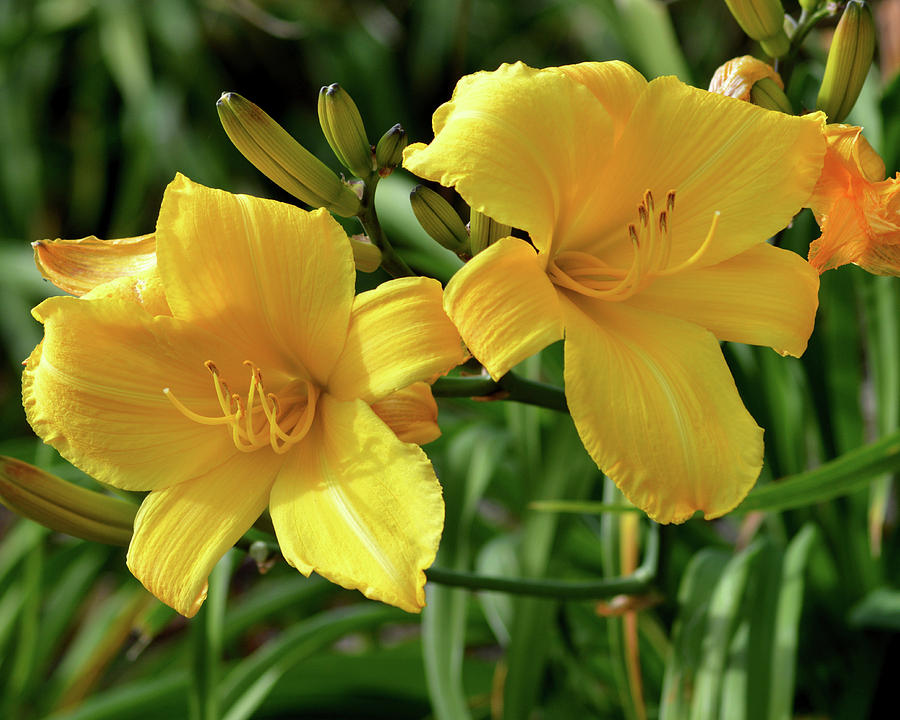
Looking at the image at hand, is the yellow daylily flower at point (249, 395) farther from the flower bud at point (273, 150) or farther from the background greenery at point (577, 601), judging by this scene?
the background greenery at point (577, 601)

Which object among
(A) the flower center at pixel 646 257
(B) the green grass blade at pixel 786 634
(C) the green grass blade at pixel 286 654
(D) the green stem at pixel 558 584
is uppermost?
(A) the flower center at pixel 646 257

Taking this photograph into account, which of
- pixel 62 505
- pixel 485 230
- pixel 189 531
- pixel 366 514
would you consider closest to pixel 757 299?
pixel 485 230

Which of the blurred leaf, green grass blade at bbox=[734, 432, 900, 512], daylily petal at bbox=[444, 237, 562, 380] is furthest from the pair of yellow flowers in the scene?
the blurred leaf

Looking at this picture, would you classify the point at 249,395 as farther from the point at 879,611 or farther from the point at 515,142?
the point at 879,611

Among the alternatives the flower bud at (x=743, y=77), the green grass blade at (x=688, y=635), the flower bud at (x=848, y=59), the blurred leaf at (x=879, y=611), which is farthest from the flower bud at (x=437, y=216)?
the blurred leaf at (x=879, y=611)

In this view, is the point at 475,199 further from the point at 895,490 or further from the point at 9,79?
the point at 9,79

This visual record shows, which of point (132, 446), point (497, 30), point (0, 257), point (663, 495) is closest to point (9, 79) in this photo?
point (0, 257)
